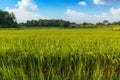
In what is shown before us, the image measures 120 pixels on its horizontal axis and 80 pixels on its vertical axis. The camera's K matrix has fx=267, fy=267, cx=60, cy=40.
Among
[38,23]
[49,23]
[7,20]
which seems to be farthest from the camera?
[7,20]

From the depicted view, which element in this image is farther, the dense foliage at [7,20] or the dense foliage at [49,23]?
the dense foliage at [7,20]

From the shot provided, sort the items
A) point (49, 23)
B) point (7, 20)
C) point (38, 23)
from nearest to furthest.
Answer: point (49, 23) < point (38, 23) < point (7, 20)

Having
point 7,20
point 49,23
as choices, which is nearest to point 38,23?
point 49,23

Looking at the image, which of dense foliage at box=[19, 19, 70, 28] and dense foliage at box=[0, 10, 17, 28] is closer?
dense foliage at box=[19, 19, 70, 28]

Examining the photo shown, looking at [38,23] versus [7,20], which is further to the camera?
[7,20]

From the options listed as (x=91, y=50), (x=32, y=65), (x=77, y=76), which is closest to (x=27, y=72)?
(x=32, y=65)

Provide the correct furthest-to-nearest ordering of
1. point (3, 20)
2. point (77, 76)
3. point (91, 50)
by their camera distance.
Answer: point (3, 20) < point (91, 50) < point (77, 76)

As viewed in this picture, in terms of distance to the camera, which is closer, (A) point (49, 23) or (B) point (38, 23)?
(A) point (49, 23)

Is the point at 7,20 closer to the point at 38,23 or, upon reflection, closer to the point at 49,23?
the point at 38,23

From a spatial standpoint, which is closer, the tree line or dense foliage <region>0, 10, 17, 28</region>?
the tree line

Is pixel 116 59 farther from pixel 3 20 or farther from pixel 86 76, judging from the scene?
pixel 3 20

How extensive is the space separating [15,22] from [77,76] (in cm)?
5408

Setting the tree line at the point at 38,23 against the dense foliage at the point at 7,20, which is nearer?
the tree line at the point at 38,23

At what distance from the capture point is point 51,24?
48.3 m
